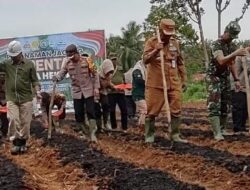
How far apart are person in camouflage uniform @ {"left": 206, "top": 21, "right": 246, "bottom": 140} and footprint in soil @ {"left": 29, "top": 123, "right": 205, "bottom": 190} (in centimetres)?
194

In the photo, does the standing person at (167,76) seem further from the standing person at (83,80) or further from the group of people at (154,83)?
the standing person at (83,80)

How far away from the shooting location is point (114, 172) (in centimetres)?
724

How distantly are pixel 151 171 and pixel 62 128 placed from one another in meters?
7.85

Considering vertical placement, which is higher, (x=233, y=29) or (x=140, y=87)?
(x=233, y=29)

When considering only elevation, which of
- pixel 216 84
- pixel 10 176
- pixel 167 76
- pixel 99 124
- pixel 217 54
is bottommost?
pixel 10 176

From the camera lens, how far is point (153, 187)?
6191mm

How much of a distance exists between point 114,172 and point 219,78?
356 cm

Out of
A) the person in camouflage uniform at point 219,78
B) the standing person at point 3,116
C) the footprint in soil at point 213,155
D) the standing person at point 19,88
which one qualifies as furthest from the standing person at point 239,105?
the standing person at point 3,116

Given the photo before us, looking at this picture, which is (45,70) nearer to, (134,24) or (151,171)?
(151,171)

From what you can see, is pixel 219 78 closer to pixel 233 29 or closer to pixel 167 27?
pixel 233 29

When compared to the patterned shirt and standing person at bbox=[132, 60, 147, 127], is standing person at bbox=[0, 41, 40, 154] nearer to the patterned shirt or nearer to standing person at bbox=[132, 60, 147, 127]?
the patterned shirt

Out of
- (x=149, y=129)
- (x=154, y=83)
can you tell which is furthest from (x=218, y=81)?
(x=149, y=129)

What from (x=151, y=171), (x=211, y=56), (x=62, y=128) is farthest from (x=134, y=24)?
(x=151, y=171)

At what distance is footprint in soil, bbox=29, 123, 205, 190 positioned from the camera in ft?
20.8
